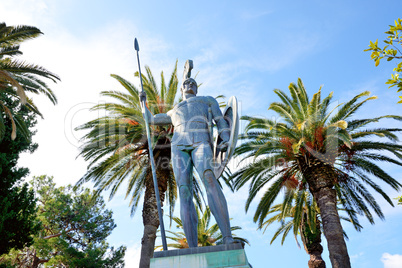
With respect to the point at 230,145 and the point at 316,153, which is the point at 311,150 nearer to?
the point at 316,153

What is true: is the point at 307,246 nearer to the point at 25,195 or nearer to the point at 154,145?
the point at 154,145

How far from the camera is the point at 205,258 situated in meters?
4.67

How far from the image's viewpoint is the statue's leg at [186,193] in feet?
18.0

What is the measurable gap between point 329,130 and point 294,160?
1.90 m

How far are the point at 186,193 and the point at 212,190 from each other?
1.46 feet

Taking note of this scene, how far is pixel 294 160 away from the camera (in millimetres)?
15492

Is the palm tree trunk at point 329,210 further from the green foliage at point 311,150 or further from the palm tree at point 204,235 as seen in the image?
the palm tree at point 204,235

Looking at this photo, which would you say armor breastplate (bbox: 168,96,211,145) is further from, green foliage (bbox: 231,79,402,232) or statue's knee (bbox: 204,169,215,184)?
green foliage (bbox: 231,79,402,232)

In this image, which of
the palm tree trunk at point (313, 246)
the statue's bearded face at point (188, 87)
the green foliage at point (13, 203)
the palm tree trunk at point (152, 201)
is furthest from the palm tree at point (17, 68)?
the palm tree trunk at point (313, 246)

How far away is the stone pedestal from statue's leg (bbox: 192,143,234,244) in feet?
1.07

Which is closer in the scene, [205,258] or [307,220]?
[205,258]

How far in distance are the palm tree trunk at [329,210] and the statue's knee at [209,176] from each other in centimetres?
890

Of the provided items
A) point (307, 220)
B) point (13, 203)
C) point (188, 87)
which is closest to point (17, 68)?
point (13, 203)

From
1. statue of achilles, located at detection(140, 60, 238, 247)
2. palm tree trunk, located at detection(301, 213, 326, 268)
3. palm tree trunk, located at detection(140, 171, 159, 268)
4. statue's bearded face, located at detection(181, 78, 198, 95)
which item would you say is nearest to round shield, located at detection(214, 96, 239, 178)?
statue of achilles, located at detection(140, 60, 238, 247)
